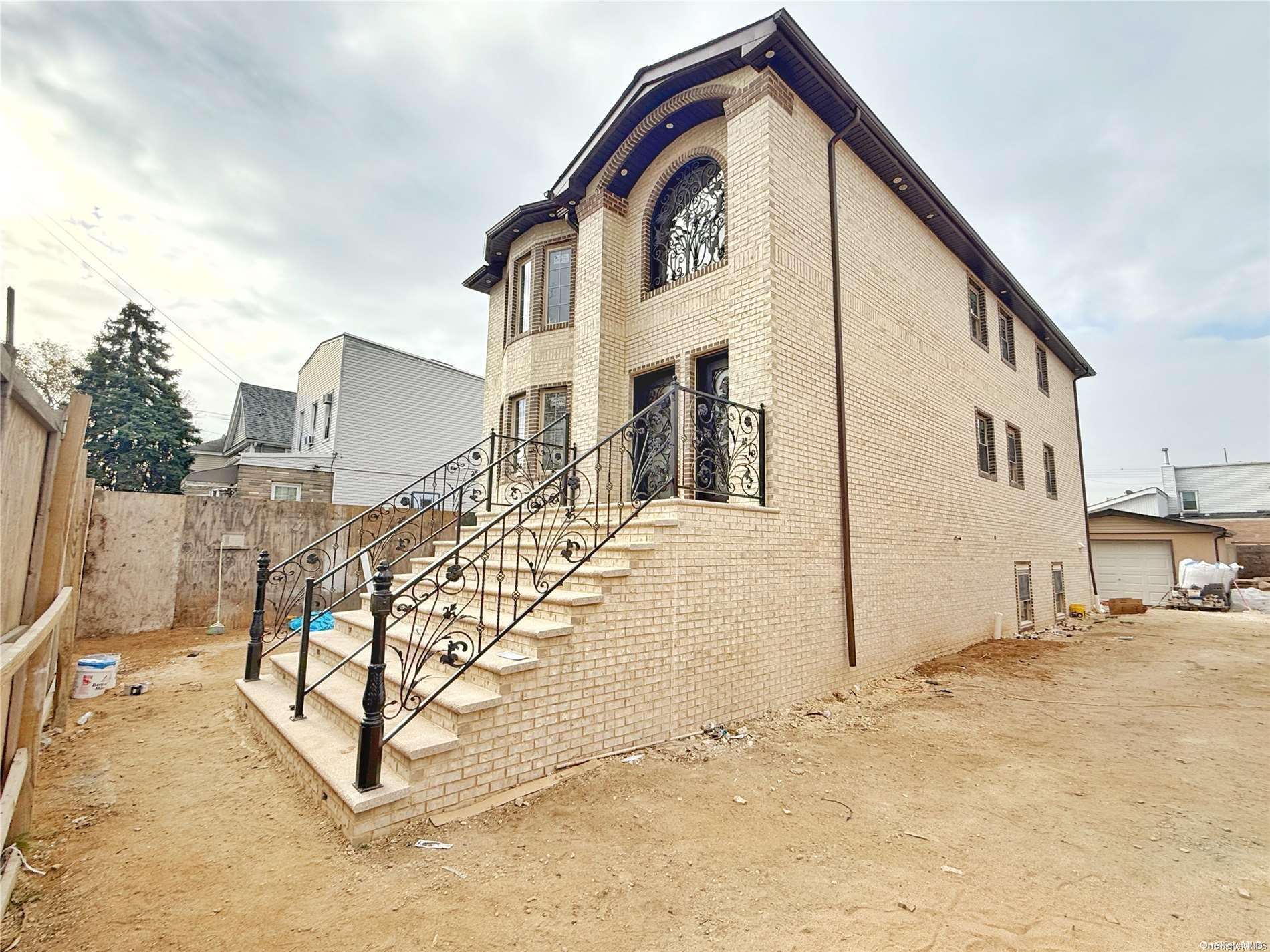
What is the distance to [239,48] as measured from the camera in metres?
6.18

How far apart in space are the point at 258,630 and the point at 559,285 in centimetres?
723

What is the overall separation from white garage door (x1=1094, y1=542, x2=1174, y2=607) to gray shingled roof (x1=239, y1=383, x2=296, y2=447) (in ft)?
101

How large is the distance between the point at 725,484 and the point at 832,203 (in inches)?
164

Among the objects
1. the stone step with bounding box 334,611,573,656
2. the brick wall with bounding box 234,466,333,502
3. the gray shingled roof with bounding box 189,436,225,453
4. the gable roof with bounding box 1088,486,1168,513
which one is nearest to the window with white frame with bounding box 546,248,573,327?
the stone step with bounding box 334,611,573,656

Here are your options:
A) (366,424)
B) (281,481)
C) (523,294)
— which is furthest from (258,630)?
(366,424)

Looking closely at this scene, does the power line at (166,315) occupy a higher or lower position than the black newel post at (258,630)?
higher

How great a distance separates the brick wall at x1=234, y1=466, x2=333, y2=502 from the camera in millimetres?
16828

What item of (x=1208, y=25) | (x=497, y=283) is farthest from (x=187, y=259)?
(x=1208, y=25)

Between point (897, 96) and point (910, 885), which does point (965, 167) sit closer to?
point (897, 96)

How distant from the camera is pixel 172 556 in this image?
26.4ft

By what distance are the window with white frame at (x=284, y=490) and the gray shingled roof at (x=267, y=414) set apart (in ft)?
18.5

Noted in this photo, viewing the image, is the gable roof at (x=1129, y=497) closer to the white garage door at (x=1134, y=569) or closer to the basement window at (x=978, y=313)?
the white garage door at (x=1134, y=569)

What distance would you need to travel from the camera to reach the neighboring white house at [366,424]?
59.1 ft

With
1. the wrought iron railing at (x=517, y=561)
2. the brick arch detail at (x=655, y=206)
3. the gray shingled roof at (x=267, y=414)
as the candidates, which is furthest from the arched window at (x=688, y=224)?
the gray shingled roof at (x=267, y=414)
